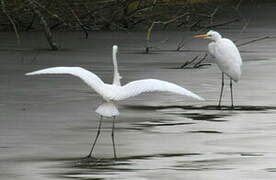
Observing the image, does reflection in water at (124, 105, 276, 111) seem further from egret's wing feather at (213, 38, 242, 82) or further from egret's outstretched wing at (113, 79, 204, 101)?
egret's outstretched wing at (113, 79, 204, 101)

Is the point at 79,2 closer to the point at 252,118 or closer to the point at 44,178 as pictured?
the point at 252,118

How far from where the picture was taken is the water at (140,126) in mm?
9125

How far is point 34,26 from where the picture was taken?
26.8 m

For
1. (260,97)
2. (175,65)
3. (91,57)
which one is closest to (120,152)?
(260,97)

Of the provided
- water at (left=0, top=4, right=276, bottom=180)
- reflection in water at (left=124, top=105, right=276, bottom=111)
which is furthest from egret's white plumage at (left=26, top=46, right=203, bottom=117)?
reflection in water at (left=124, top=105, right=276, bottom=111)

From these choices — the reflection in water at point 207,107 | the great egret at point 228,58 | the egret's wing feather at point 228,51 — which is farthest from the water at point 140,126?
the egret's wing feather at point 228,51

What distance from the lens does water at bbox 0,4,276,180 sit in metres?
9.12

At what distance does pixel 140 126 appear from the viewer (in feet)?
39.0

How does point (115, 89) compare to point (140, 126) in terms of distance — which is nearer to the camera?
point (115, 89)

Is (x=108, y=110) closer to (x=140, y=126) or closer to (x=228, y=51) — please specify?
(x=140, y=126)

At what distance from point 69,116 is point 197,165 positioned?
12.2ft

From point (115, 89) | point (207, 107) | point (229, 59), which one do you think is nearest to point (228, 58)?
point (229, 59)

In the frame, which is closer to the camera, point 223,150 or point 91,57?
point 223,150

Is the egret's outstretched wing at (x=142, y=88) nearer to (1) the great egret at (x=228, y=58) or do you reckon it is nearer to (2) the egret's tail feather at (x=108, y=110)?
(2) the egret's tail feather at (x=108, y=110)
